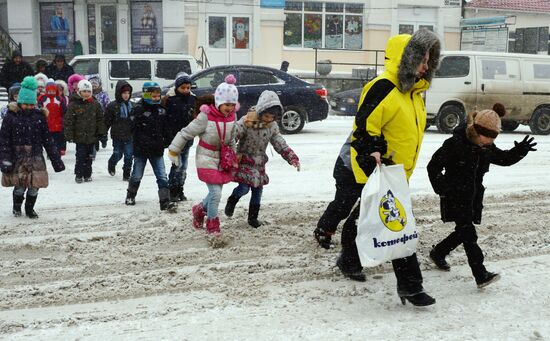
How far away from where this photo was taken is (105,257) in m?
5.45

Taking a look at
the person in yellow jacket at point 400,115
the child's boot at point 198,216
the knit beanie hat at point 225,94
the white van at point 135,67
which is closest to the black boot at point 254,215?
the child's boot at point 198,216

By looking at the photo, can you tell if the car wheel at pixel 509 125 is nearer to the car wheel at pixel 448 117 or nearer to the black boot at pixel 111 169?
the car wheel at pixel 448 117

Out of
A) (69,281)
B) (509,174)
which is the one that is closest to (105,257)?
(69,281)

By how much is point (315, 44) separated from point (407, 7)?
466 cm

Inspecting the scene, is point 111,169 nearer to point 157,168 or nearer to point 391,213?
point 157,168

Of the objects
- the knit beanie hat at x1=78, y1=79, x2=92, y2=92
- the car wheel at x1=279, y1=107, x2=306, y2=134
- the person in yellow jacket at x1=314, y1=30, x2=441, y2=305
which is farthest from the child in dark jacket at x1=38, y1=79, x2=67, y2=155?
the person in yellow jacket at x1=314, y1=30, x2=441, y2=305

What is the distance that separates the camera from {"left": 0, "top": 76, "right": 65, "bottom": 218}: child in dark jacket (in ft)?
21.8

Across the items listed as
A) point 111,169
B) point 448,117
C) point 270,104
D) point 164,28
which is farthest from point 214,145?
point 164,28

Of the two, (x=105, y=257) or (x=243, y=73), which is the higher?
(x=243, y=73)

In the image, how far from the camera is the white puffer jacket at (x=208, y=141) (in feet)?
19.2

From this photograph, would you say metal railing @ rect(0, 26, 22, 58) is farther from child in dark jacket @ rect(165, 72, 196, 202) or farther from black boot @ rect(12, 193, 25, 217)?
black boot @ rect(12, 193, 25, 217)

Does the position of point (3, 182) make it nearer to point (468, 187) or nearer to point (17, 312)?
point (17, 312)

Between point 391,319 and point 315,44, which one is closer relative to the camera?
A: point 391,319

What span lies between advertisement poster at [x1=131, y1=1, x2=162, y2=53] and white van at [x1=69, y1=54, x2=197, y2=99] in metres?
9.75
